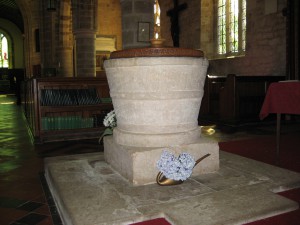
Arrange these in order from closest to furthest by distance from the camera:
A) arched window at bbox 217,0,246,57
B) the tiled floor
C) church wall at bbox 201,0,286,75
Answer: the tiled floor → church wall at bbox 201,0,286,75 → arched window at bbox 217,0,246,57

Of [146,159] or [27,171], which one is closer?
[146,159]

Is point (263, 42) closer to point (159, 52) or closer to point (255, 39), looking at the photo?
point (255, 39)

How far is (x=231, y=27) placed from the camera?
10.3 metres

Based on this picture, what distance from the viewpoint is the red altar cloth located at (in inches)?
136

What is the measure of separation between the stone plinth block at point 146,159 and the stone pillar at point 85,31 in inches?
306

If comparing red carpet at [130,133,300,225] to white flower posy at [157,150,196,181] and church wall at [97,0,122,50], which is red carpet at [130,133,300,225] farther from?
church wall at [97,0,122,50]

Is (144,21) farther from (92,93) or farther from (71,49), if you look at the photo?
(71,49)

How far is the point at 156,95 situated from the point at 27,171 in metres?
1.97

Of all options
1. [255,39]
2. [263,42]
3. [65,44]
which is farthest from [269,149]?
[65,44]

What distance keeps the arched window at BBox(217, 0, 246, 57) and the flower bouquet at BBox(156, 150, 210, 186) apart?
779cm

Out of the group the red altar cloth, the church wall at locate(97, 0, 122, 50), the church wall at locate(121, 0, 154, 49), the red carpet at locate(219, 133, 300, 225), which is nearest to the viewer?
the red carpet at locate(219, 133, 300, 225)

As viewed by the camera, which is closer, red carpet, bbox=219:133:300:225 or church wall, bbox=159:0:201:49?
Answer: red carpet, bbox=219:133:300:225

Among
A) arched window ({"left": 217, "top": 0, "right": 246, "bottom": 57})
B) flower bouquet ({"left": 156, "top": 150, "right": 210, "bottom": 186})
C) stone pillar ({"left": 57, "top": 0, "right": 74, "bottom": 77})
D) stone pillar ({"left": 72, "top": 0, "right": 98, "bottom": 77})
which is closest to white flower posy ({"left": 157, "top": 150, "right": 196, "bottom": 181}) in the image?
flower bouquet ({"left": 156, "top": 150, "right": 210, "bottom": 186})

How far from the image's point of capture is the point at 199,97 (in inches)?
117
